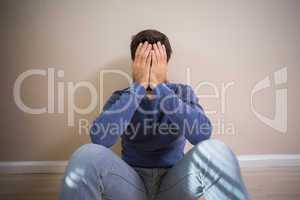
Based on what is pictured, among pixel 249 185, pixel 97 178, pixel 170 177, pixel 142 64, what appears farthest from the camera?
pixel 249 185

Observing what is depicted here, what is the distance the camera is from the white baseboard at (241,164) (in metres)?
1.41

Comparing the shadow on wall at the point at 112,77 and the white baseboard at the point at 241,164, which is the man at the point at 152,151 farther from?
the white baseboard at the point at 241,164

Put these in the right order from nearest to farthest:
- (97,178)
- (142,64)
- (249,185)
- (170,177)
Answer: (97,178), (170,177), (142,64), (249,185)

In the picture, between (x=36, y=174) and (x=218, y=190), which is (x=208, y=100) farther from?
(x=36, y=174)

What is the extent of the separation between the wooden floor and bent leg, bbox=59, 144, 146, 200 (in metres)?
0.57

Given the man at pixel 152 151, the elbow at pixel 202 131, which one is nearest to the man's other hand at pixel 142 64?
the man at pixel 152 151

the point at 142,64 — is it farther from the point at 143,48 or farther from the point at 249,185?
the point at 249,185

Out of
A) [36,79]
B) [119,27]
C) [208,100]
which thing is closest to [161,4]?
[119,27]

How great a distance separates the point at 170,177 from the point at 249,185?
1.92 feet

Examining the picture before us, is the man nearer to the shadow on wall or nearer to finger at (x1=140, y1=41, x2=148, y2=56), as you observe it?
finger at (x1=140, y1=41, x2=148, y2=56)

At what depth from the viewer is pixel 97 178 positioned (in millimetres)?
817

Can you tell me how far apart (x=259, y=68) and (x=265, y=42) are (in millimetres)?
119

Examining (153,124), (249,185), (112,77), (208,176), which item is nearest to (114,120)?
(153,124)

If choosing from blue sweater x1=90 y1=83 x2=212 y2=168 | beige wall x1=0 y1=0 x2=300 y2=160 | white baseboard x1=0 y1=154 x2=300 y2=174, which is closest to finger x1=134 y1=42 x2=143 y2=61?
blue sweater x1=90 y1=83 x2=212 y2=168
